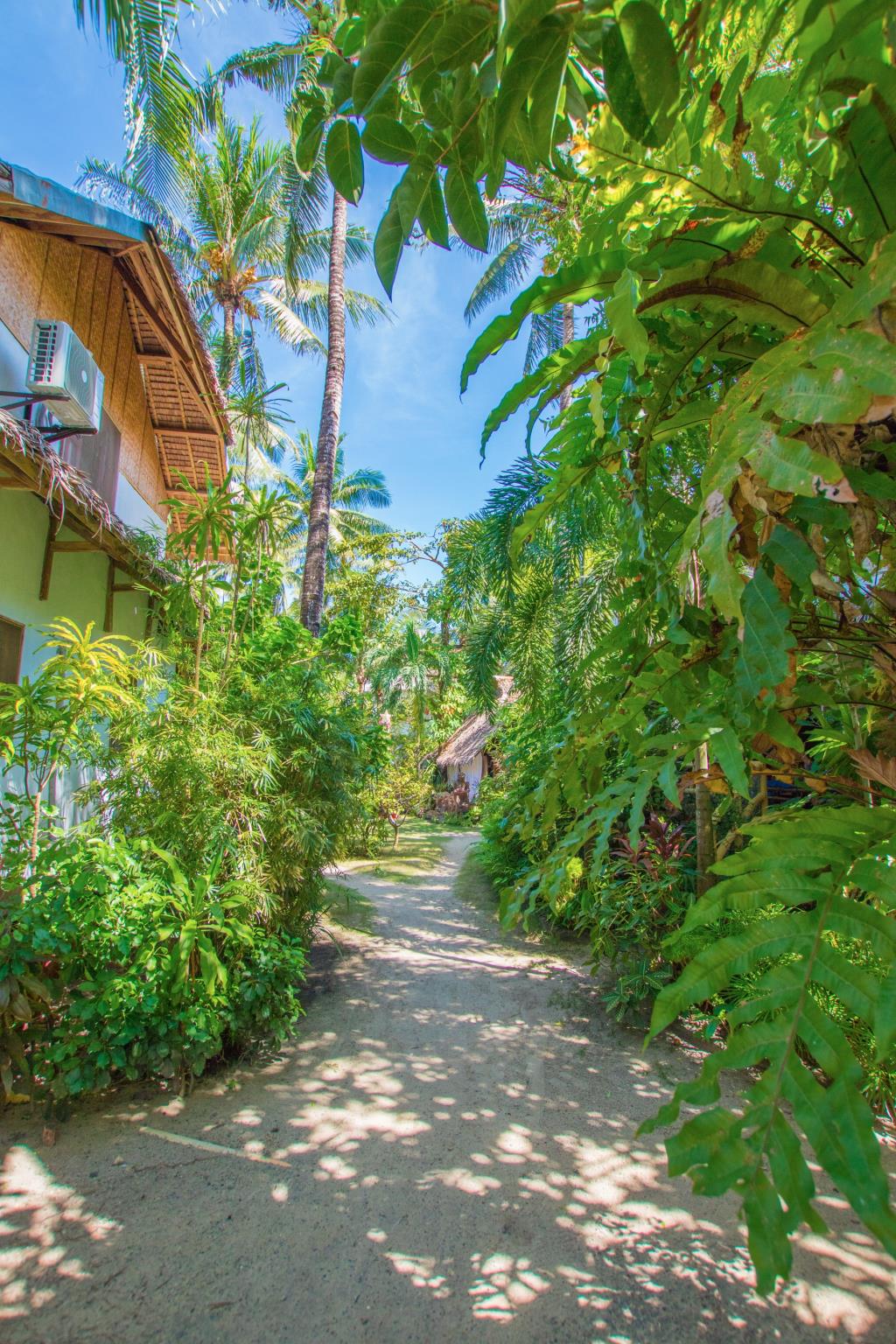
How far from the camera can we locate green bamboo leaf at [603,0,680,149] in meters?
0.69

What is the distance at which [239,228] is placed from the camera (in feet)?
39.6

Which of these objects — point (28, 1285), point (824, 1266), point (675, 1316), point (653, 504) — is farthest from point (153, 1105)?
point (653, 504)

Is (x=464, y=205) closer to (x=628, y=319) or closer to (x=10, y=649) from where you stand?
(x=628, y=319)

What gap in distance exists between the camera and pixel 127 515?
682 centimetres

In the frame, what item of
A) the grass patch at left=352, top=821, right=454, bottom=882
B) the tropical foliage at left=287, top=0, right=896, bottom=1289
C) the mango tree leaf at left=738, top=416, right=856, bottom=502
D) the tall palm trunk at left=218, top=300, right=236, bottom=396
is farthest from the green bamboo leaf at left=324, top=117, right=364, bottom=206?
the tall palm trunk at left=218, top=300, right=236, bottom=396

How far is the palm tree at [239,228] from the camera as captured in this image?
10.4 metres

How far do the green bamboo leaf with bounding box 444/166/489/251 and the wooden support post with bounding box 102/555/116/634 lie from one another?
19.5ft

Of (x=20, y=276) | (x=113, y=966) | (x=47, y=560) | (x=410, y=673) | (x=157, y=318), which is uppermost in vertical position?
(x=157, y=318)

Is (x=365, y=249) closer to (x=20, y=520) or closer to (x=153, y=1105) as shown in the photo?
(x=20, y=520)

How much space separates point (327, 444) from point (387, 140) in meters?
7.49

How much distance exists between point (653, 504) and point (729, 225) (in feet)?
1.89

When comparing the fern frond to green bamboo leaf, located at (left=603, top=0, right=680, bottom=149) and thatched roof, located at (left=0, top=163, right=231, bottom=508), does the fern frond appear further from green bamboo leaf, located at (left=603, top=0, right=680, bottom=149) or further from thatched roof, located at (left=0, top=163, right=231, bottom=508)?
thatched roof, located at (left=0, top=163, right=231, bottom=508)

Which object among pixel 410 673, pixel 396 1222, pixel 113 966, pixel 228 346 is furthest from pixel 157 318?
pixel 410 673

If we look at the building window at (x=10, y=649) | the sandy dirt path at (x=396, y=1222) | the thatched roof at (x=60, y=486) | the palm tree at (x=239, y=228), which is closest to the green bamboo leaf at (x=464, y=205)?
the sandy dirt path at (x=396, y=1222)
